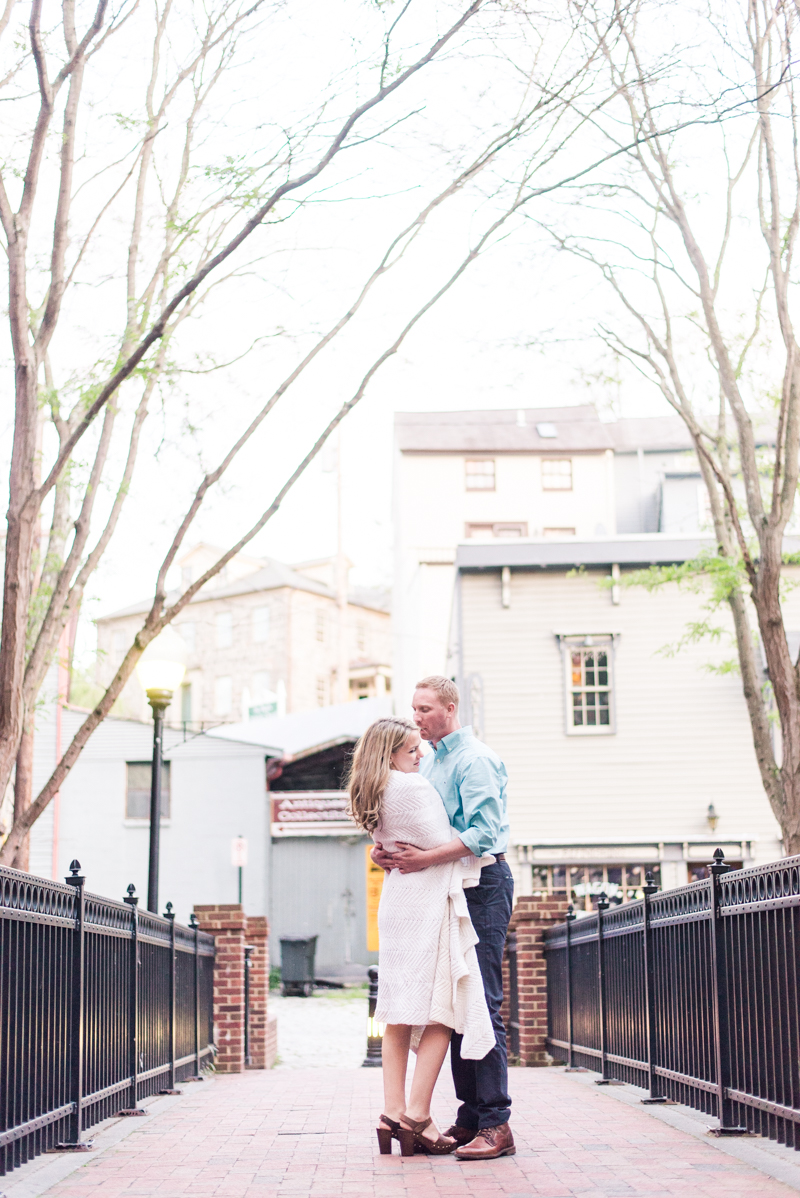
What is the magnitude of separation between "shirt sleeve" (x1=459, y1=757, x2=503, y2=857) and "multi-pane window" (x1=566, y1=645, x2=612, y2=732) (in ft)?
61.2

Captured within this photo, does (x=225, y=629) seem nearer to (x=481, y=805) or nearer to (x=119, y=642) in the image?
(x=119, y=642)

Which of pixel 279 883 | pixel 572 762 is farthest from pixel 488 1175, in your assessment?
pixel 279 883

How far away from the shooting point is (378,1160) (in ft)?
16.5

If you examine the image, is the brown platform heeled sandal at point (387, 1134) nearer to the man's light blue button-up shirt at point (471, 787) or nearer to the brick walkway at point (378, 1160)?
the brick walkway at point (378, 1160)

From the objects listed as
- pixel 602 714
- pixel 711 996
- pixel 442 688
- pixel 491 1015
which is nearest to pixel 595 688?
pixel 602 714

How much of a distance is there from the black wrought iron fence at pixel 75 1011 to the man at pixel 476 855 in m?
1.35

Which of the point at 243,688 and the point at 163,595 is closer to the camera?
the point at 163,595

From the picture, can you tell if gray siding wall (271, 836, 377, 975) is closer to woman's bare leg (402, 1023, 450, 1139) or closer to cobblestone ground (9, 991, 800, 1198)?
cobblestone ground (9, 991, 800, 1198)

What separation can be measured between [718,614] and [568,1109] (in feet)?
59.9

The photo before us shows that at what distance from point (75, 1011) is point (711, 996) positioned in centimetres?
271

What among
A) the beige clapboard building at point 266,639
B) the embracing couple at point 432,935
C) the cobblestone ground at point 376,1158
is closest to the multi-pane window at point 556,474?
the beige clapboard building at point 266,639

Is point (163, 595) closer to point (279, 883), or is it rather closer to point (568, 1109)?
point (568, 1109)

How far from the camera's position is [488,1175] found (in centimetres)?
464

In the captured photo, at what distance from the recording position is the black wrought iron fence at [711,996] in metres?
4.61
